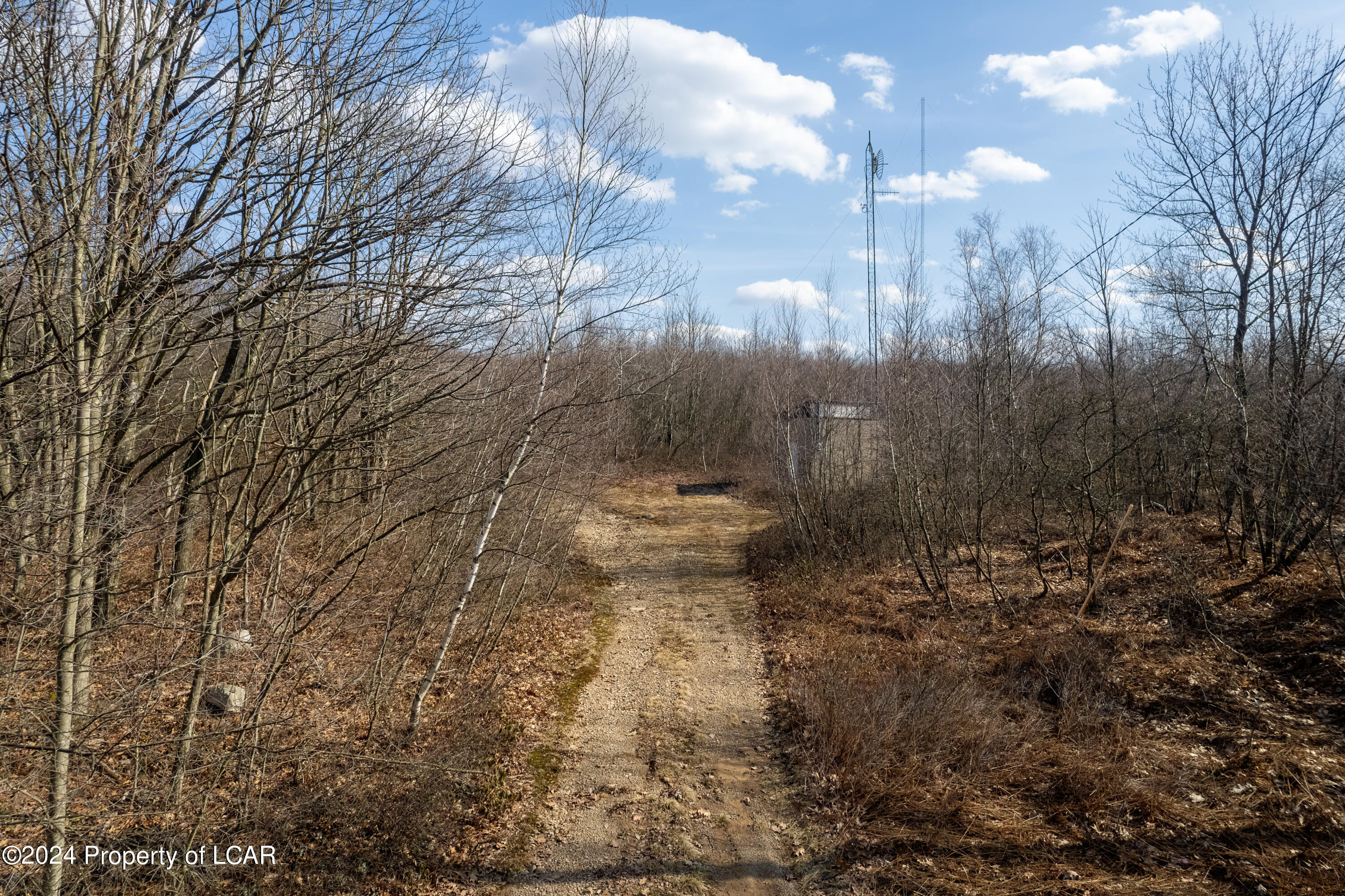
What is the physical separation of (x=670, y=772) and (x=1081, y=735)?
13.0 feet

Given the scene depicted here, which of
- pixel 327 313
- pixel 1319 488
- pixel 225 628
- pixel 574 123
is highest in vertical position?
pixel 574 123

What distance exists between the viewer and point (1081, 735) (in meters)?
6.46

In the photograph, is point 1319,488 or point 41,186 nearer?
point 41,186

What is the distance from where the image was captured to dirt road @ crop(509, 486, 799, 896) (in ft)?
16.2

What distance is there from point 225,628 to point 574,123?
638cm

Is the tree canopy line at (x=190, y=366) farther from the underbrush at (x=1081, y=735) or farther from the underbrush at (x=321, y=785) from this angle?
the underbrush at (x=1081, y=735)

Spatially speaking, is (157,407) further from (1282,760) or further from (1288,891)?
(1282,760)

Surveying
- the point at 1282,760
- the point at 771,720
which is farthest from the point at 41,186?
the point at 1282,760

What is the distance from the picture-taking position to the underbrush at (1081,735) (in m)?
4.82

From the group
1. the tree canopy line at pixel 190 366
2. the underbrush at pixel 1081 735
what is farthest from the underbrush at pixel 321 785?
the underbrush at pixel 1081 735

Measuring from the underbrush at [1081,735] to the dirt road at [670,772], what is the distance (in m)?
0.46

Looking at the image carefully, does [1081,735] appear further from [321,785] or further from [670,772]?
[321,785]

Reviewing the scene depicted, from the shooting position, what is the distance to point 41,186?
3.35 metres

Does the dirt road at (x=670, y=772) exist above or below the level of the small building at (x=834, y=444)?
below
